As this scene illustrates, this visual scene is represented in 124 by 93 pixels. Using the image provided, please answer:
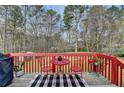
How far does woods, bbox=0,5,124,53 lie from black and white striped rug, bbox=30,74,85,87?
1.69m

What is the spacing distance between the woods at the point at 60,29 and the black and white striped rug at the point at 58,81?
1686mm

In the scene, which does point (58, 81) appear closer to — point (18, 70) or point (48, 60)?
point (18, 70)

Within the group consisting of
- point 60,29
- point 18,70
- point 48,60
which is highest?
point 60,29

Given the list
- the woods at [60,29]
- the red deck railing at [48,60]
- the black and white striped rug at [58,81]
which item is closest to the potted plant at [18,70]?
the red deck railing at [48,60]

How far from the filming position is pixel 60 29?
7195 millimetres

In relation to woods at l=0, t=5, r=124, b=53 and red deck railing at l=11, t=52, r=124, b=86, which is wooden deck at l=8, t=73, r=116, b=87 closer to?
red deck railing at l=11, t=52, r=124, b=86

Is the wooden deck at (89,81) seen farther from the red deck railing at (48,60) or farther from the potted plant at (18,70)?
the red deck railing at (48,60)

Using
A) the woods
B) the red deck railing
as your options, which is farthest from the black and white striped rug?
the woods

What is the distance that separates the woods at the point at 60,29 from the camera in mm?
7043

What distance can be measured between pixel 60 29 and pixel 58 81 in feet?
8.86

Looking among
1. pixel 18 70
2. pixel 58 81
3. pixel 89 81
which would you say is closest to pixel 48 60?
pixel 18 70
